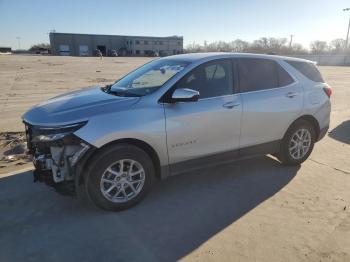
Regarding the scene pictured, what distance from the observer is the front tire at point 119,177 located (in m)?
3.70

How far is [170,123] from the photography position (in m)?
4.02

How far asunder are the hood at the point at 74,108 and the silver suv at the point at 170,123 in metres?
0.01

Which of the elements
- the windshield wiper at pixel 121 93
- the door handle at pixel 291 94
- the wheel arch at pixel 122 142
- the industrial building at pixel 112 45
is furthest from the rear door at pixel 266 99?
the industrial building at pixel 112 45

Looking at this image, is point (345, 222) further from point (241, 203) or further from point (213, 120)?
point (213, 120)

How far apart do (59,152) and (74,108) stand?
20.9 inches

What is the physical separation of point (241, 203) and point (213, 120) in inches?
44.4

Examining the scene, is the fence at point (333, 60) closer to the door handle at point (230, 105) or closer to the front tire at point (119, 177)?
the door handle at point (230, 105)

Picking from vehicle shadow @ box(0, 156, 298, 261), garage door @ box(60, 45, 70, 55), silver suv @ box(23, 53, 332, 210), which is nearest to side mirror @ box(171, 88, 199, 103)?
silver suv @ box(23, 53, 332, 210)

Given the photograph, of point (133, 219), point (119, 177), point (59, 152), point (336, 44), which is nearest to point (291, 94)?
point (119, 177)

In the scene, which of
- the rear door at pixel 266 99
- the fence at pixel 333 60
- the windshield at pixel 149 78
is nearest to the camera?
the windshield at pixel 149 78

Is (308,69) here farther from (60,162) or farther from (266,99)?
(60,162)

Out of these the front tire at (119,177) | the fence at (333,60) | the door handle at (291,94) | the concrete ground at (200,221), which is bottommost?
the concrete ground at (200,221)

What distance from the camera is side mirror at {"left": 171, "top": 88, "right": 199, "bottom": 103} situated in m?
3.95

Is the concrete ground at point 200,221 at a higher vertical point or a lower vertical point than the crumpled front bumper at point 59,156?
lower
